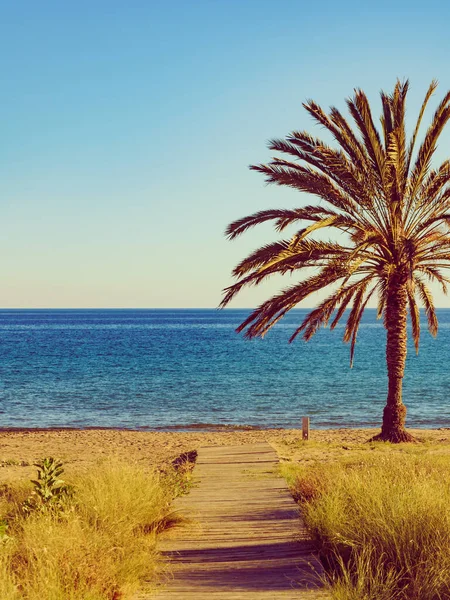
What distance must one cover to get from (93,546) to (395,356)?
1185cm

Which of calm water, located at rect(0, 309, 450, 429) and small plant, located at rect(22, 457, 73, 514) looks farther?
calm water, located at rect(0, 309, 450, 429)

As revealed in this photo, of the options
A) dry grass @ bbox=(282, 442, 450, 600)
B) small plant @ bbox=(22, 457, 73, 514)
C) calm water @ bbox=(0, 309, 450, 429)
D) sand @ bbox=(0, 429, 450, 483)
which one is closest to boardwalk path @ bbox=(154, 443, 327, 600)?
dry grass @ bbox=(282, 442, 450, 600)

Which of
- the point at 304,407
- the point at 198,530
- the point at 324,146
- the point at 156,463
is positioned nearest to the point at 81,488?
the point at 198,530

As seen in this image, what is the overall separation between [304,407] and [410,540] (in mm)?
24251

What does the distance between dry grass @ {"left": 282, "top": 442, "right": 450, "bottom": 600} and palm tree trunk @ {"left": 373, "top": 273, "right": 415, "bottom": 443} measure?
25.2 ft

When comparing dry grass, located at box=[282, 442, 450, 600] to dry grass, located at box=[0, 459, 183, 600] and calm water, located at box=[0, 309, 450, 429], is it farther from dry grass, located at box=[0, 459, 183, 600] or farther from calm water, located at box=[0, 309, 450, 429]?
calm water, located at box=[0, 309, 450, 429]

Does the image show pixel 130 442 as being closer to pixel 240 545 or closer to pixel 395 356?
pixel 395 356

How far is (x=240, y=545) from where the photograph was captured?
661cm

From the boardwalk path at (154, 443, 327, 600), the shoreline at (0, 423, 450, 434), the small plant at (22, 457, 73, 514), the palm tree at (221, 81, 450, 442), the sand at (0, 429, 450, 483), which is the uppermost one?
the palm tree at (221, 81, 450, 442)

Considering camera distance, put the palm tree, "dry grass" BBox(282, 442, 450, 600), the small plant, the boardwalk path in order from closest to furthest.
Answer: "dry grass" BBox(282, 442, 450, 600) → the boardwalk path → the small plant → the palm tree

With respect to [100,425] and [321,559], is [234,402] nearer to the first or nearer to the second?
[100,425]

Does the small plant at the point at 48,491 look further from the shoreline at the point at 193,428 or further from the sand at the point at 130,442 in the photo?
the shoreline at the point at 193,428

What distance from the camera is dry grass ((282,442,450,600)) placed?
15.4ft

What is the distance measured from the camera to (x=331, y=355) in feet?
206
